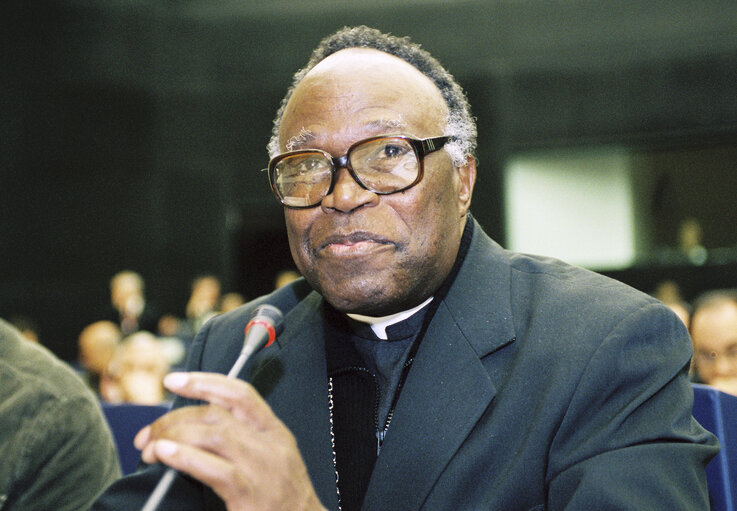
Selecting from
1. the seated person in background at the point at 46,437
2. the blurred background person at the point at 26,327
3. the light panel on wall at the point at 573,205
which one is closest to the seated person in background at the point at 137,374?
the blurred background person at the point at 26,327

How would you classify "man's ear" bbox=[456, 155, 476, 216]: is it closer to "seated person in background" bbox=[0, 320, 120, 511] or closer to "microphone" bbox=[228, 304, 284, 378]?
"microphone" bbox=[228, 304, 284, 378]

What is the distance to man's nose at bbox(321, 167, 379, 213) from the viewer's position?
4.64ft

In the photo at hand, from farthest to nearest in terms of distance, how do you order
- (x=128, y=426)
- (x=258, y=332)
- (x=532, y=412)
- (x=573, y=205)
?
(x=573, y=205), (x=128, y=426), (x=532, y=412), (x=258, y=332)

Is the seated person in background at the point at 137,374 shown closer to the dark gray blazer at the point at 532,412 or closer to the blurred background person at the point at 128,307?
the blurred background person at the point at 128,307

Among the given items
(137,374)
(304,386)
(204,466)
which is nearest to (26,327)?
(137,374)

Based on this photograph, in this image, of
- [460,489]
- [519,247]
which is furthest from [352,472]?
[519,247]

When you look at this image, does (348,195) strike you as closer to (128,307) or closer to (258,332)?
(258,332)

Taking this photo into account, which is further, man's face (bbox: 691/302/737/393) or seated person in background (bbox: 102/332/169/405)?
seated person in background (bbox: 102/332/169/405)

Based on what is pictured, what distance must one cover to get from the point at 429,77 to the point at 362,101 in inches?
9.5

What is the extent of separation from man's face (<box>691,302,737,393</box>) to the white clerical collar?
2.02 meters

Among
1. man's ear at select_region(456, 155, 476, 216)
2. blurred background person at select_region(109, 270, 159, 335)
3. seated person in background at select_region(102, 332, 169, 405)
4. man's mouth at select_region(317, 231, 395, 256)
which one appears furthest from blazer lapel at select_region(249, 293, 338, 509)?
blurred background person at select_region(109, 270, 159, 335)

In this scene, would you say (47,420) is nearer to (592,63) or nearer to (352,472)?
(352,472)

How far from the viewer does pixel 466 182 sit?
1.66 metres

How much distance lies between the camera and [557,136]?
27.2 feet
